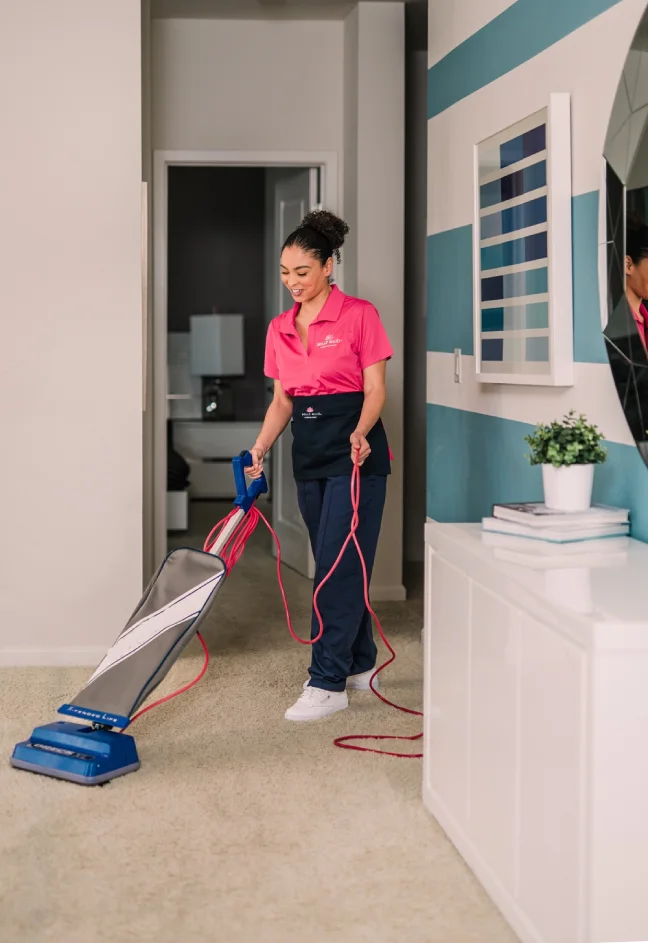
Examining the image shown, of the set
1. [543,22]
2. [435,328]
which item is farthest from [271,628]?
[543,22]

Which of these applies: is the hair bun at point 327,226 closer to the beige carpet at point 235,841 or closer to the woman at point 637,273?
the woman at point 637,273

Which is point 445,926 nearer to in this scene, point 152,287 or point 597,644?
point 597,644

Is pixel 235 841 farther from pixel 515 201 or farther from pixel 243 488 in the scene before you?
pixel 515 201

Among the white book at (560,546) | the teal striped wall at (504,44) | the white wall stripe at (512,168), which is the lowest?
the white book at (560,546)

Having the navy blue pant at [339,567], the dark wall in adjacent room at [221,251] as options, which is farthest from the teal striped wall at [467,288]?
the dark wall in adjacent room at [221,251]

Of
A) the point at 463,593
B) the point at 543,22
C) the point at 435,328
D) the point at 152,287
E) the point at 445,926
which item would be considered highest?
the point at 543,22

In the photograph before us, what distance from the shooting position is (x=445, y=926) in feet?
6.88

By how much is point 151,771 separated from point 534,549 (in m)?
1.34

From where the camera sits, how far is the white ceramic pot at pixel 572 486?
7.60 ft

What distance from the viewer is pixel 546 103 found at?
2.74 meters

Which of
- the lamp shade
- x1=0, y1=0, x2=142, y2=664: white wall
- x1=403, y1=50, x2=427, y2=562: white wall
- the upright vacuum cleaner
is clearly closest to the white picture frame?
the upright vacuum cleaner

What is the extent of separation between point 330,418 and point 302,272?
1.53 ft

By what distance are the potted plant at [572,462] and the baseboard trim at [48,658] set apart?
7.46 ft

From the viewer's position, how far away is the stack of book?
2.17 m
